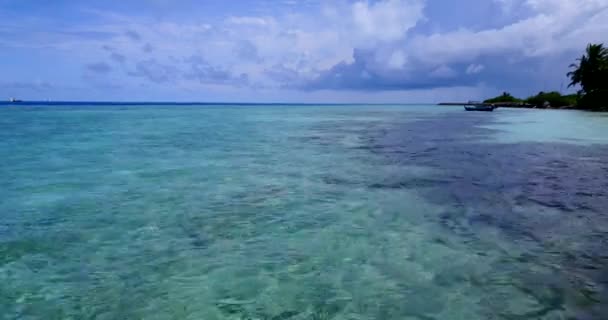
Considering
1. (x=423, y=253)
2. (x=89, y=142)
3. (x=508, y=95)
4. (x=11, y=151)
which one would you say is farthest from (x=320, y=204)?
(x=508, y=95)

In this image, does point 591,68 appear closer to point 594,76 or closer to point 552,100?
point 594,76

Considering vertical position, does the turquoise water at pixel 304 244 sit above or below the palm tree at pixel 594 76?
below

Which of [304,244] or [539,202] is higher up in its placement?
[539,202]

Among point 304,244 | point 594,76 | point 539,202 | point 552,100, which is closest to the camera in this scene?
point 304,244

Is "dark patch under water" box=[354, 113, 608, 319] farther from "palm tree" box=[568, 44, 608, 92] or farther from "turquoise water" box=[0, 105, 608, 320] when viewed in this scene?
"palm tree" box=[568, 44, 608, 92]

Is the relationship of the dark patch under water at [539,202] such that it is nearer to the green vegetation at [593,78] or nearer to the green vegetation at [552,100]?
the green vegetation at [593,78]

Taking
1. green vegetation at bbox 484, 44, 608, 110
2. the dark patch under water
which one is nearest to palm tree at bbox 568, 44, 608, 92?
green vegetation at bbox 484, 44, 608, 110

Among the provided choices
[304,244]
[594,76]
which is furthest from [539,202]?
[594,76]

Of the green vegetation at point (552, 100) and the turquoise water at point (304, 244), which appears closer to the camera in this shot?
the turquoise water at point (304, 244)

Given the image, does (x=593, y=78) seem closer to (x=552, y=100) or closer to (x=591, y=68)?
(x=591, y=68)

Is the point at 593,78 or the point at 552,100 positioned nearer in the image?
the point at 593,78

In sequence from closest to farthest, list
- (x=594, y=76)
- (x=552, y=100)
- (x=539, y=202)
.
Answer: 1. (x=539, y=202)
2. (x=594, y=76)
3. (x=552, y=100)

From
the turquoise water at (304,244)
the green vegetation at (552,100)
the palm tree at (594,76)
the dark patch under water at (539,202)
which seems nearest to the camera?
the turquoise water at (304,244)

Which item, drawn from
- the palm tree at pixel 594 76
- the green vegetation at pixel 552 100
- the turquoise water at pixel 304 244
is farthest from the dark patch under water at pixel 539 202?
the green vegetation at pixel 552 100
